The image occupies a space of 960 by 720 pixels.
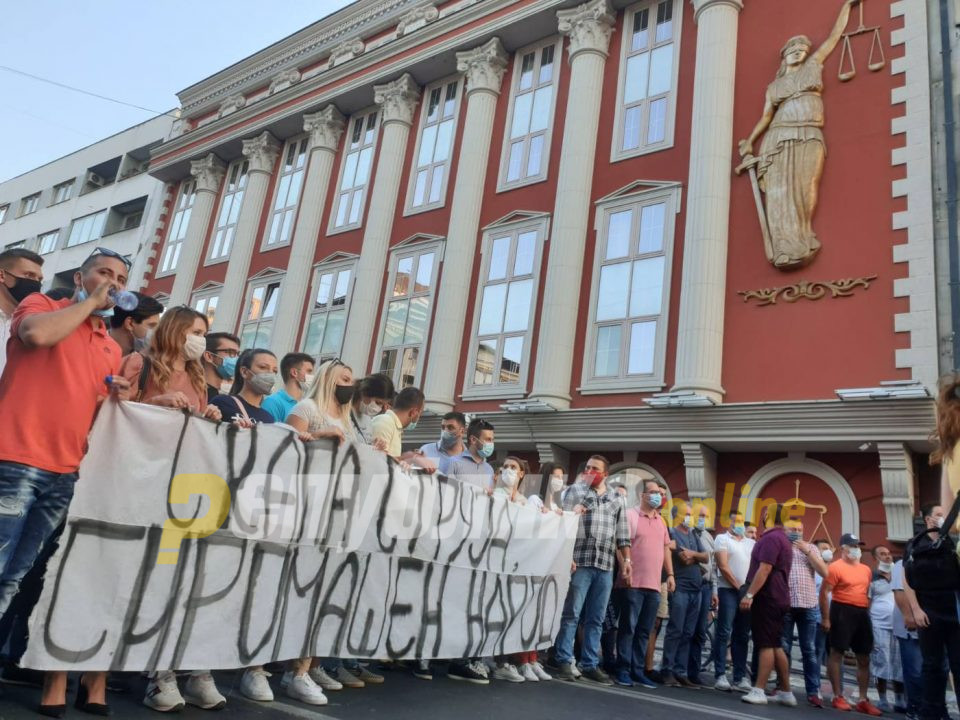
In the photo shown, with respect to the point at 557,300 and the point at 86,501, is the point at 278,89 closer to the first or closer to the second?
the point at 557,300

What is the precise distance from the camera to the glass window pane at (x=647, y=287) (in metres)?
12.8

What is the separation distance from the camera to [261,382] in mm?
4879

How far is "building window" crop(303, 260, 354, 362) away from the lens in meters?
17.8

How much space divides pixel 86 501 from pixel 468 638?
3.04 metres

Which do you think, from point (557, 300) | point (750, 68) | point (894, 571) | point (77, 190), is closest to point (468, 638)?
point (894, 571)

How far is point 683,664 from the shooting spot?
757 cm

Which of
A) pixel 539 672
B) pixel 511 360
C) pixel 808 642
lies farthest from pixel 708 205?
pixel 539 672

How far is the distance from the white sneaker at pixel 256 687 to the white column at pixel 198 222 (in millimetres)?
19561

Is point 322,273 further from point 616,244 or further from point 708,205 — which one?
point 708,205

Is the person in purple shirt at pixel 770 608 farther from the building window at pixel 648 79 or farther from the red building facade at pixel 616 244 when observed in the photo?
the building window at pixel 648 79

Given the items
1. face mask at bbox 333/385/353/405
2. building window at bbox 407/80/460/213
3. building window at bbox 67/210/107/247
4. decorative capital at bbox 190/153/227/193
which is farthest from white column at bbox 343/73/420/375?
building window at bbox 67/210/107/247

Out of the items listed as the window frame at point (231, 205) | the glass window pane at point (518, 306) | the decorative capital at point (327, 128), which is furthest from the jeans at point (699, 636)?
the window frame at point (231, 205)

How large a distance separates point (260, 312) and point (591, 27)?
1074cm

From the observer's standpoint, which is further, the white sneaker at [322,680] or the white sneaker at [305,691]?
the white sneaker at [322,680]
